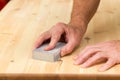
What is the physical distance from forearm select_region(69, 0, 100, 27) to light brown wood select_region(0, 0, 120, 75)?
50 mm

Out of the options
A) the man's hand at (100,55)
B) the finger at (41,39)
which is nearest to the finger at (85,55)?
the man's hand at (100,55)

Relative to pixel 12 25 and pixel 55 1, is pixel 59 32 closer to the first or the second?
pixel 12 25

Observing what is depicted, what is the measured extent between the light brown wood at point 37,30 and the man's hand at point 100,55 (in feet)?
0.06

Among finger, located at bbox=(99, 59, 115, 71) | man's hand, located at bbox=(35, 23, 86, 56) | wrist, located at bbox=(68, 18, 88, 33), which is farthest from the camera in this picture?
wrist, located at bbox=(68, 18, 88, 33)

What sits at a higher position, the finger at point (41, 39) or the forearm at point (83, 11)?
the finger at point (41, 39)

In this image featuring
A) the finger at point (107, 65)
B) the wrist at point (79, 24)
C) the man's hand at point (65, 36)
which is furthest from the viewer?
the wrist at point (79, 24)

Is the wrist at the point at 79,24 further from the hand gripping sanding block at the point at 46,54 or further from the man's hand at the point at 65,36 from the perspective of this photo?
the hand gripping sanding block at the point at 46,54

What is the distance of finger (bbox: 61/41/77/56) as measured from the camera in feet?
3.24

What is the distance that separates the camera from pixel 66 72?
0.89 m

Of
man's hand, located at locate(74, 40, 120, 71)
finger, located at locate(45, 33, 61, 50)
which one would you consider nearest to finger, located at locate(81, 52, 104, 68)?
man's hand, located at locate(74, 40, 120, 71)

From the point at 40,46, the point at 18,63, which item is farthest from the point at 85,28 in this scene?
the point at 18,63

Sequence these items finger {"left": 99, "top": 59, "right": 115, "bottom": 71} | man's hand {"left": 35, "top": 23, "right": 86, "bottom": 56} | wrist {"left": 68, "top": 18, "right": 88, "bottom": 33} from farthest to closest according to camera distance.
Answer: wrist {"left": 68, "top": 18, "right": 88, "bottom": 33} < man's hand {"left": 35, "top": 23, "right": 86, "bottom": 56} < finger {"left": 99, "top": 59, "right": 115, "bottom": 71}

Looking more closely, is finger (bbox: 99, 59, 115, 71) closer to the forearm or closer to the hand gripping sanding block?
the hand gripping sanding block

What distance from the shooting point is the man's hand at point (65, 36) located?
1003 millimetres
